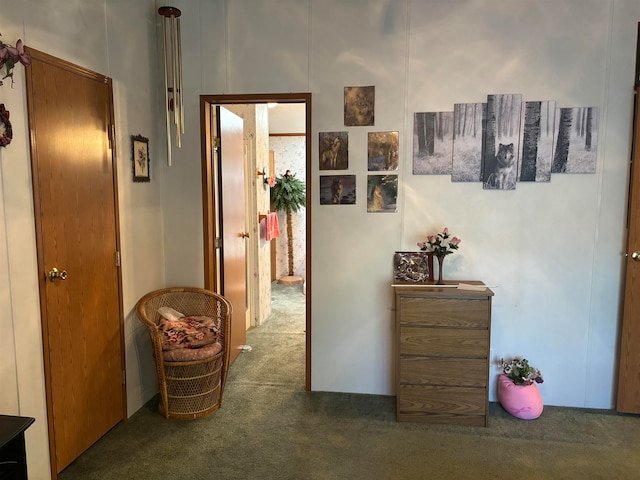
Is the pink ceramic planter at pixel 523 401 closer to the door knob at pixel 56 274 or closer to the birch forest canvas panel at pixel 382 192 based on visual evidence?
the birch forest canvas panel at pixel 382 192

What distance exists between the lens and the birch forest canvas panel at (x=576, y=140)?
2814 mm

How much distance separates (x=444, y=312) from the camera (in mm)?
2730

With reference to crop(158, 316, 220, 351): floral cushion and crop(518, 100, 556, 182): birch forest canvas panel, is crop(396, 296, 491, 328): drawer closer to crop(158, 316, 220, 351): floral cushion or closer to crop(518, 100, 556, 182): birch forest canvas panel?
crop(518, 100, 556, 182): birch forest canvas panel

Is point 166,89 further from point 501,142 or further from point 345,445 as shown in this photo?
point 345,445

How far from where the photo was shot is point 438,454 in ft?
8.08

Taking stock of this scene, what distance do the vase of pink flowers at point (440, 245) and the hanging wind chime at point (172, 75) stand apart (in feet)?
5.87

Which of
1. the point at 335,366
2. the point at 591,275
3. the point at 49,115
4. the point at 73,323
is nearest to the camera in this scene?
the point at 49,115

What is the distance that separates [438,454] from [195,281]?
6.28 ft

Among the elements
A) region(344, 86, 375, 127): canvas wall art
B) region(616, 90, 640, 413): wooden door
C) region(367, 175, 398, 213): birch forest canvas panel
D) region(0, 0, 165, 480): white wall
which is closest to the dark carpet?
region(616, 90, 640, 413): wooden door

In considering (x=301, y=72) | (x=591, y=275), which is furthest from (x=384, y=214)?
(x=591, y=275)

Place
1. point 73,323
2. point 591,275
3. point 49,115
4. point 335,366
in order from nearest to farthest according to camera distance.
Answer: point 49,115 → point 73,323 → point 591,275 → point 335,366

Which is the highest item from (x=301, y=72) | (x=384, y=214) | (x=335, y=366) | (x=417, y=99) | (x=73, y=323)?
(x=301, y=72)

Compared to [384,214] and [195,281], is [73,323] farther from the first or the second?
[384,214]

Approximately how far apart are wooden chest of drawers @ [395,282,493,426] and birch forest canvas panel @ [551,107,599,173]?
96 cm
